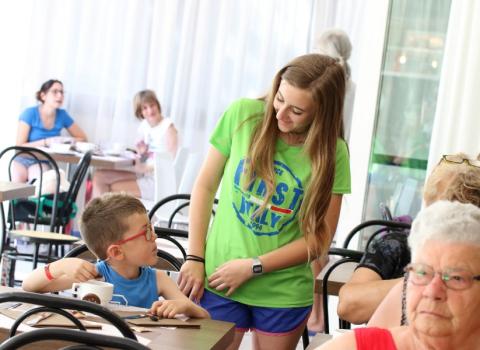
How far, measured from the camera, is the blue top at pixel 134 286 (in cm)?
272

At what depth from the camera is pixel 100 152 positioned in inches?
315

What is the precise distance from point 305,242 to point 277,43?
242 inches

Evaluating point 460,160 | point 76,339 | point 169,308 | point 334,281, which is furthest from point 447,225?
point 334,281

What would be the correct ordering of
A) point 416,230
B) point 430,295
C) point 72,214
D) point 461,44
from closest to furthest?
1. point 430,295
2. point 416,230
3. point 461,44
4. point 72,214

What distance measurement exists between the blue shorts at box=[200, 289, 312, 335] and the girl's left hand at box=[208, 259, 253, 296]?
48 millimetres

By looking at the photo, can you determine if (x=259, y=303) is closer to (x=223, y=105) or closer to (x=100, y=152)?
(x=100, y=152)

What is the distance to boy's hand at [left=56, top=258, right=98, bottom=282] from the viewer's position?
8.57 feet

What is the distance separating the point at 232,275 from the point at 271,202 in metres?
0.23

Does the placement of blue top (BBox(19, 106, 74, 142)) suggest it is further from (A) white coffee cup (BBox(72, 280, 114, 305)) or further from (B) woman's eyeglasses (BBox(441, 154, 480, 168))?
(B) woman's eyeglasses (BBox(441, 154, 480, 168))

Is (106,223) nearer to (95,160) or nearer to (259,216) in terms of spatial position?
(259,216)

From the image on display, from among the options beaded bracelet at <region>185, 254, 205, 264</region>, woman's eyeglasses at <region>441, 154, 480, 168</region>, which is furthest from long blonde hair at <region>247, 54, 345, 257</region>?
woman's eyeglasses at <region>441, 154, 480, 168</region>

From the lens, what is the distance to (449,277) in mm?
1601

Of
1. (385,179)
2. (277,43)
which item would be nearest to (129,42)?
(277,43)

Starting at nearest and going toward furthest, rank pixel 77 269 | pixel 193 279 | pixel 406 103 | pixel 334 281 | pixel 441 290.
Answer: pixel 441 290, pixel 77 269, pixel 193 279, pixel 334 281, pixel 406 103
